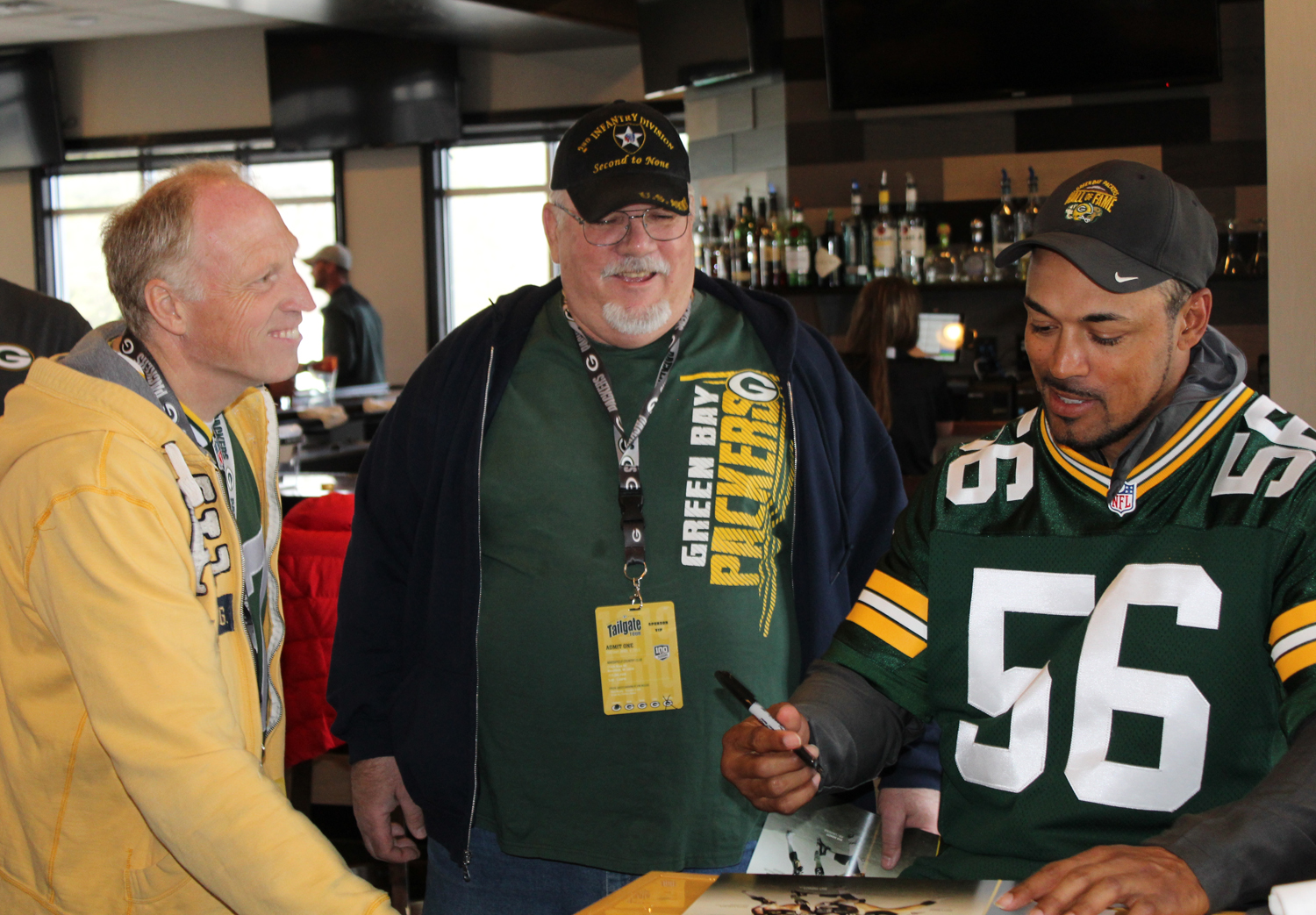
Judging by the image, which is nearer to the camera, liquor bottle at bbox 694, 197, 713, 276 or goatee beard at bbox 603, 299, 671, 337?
goatee beard at bbox 603, 299, 671, 337

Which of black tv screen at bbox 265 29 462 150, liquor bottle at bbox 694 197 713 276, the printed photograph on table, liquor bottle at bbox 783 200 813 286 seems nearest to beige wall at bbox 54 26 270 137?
black tv screen at bbox 265 29 462 150

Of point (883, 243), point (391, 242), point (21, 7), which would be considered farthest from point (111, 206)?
point (883, 243)

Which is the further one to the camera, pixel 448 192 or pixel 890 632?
pixel 448 192

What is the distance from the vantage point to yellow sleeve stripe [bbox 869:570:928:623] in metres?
1.38

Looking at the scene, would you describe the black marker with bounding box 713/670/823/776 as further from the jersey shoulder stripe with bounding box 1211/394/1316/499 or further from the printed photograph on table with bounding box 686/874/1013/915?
the jersey shoulder stripe with bounding box 1211/394/1316/499

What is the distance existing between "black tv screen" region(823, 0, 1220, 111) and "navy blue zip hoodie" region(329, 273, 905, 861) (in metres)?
3.67

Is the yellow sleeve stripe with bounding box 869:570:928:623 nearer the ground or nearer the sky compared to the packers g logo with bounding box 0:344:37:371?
nearer the ground

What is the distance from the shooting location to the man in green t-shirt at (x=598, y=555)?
1.66 metres

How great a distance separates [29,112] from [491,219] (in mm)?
3763

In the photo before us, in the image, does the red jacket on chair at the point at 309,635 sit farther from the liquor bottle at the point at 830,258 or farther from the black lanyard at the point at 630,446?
the liquor bottle at the point at 830,258

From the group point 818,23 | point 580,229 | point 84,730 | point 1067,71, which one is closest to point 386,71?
point 818,23

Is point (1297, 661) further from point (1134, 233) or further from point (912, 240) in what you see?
point (912, 240)

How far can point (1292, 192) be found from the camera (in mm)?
2225

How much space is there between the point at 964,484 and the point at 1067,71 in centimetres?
414
